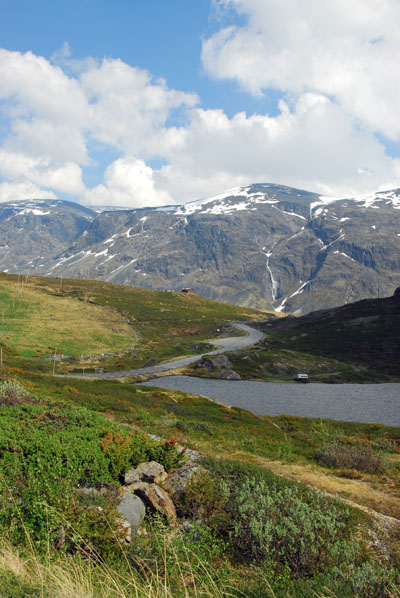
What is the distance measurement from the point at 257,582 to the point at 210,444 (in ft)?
46.0

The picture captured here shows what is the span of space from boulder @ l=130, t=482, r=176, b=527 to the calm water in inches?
2322

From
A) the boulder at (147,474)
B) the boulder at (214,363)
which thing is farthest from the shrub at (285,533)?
the boulder at (214,363)

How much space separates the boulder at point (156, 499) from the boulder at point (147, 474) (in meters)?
0.26

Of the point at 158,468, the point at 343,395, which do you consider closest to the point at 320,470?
the point at 158,468

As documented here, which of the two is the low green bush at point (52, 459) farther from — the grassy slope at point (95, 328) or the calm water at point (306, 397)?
the grassy slope at point (95, 328)

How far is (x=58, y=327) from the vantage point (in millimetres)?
118250

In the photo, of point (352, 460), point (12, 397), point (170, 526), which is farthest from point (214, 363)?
point (170, 526)

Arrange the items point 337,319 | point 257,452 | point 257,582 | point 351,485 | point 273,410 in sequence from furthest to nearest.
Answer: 1. point 337,319
2. point 273,410
3. point 257,452
4. point 351,485
5. point 257,582

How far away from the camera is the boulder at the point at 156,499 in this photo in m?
10.1

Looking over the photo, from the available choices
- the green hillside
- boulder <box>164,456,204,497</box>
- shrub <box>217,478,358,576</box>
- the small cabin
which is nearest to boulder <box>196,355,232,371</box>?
the small cabin

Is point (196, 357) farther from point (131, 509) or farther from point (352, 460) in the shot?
point (131, 509)

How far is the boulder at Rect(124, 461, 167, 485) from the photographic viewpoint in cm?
1098

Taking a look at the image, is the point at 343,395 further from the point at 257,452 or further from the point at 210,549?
the point at 210,549

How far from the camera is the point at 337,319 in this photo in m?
175
